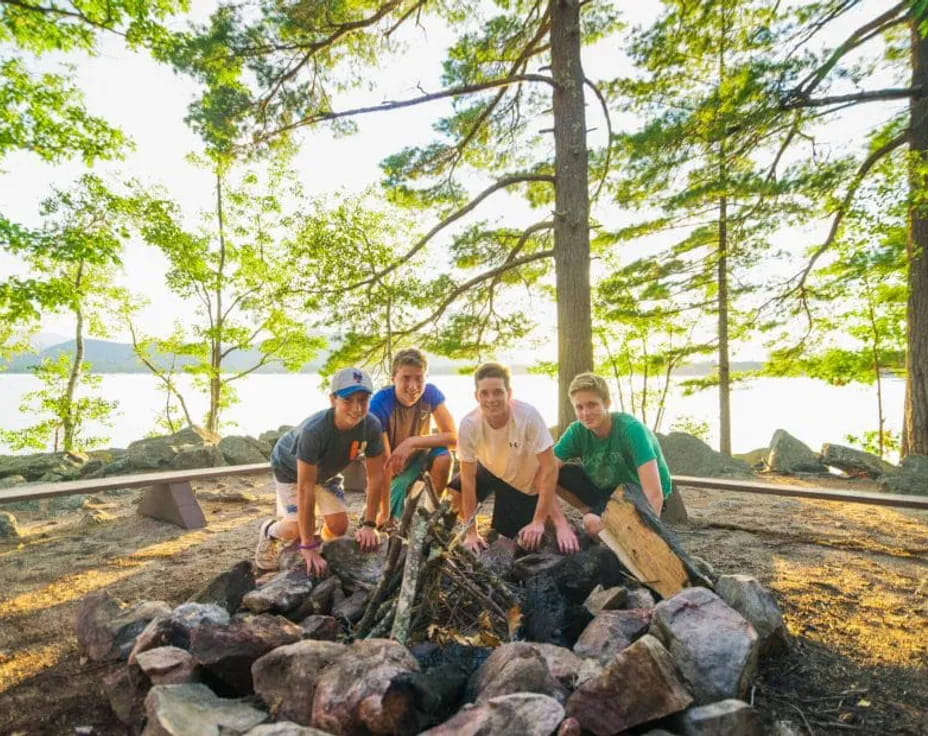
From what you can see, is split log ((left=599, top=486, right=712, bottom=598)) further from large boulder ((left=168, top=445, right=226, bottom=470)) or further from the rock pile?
large boulder ((left=168, top=445, right=226, bottom=470))

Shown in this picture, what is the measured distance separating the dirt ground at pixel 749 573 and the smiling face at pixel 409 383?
1875mm

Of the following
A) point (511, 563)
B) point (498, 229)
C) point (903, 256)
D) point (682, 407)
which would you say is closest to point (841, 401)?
point (682, 407)

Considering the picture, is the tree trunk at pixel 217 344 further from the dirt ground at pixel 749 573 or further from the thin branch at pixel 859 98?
the thin branch at pixel 859 98

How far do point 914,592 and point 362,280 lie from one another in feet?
21.0

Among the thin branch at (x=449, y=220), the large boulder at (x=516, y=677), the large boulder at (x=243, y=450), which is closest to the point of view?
the large boulder at (x=516, y=677)

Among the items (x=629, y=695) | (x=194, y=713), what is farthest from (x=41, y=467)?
(x=629, y=695)

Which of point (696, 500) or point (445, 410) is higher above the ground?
point (445, 410)

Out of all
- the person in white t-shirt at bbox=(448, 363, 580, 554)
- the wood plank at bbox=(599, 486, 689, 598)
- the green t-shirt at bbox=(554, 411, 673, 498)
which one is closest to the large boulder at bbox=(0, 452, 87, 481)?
the person in white t-shirt at bbox=(448, 363, 580, 554)

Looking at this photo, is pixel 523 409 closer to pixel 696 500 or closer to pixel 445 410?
pixel 445 410

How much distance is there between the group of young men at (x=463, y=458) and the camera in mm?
2975

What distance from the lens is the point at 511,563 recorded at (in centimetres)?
295

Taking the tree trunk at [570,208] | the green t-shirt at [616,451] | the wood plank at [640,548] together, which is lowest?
the wood plank at [640,548]

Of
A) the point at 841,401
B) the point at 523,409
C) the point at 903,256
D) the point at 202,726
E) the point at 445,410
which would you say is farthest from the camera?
the point at 841,401

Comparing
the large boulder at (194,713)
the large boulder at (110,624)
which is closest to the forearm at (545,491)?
the large boulder at (194,713)
